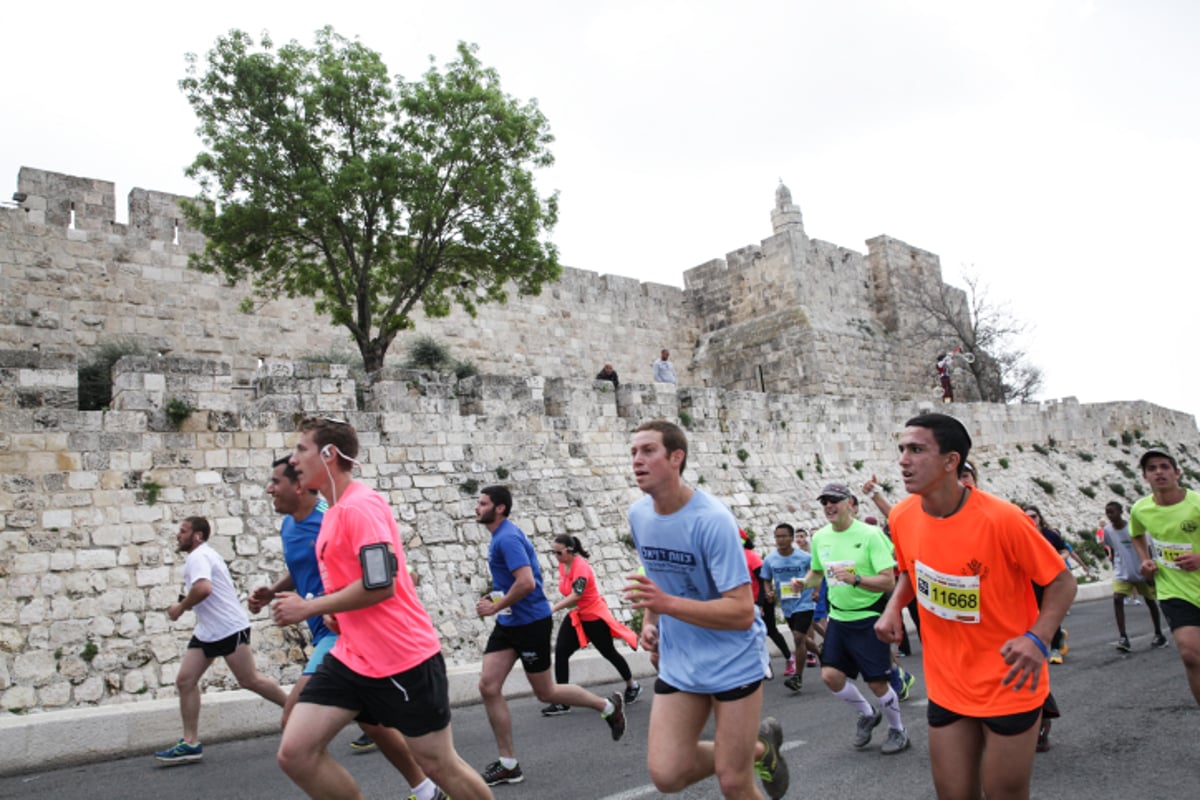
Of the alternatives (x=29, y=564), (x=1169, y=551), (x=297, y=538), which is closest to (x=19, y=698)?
(x=29, y=564)

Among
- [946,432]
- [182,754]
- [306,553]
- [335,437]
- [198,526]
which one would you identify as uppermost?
[335,437]

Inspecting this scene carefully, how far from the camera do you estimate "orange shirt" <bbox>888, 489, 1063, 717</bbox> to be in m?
3.18

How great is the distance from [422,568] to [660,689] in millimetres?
6721

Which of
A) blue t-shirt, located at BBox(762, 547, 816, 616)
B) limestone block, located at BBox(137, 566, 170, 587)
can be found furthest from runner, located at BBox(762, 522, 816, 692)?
limestone block, located at BBox(137, 566, 170, 587)

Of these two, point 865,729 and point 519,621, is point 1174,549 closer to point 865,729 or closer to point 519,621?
point 865,729

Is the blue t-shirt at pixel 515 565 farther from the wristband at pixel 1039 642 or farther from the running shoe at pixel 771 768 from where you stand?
the wristband at pixel 1039 642

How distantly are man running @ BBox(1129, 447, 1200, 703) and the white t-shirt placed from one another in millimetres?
5975

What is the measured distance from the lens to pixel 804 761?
534 cm

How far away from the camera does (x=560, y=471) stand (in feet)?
39.8

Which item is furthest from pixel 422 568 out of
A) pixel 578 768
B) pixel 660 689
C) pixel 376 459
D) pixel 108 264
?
pixel 108 264

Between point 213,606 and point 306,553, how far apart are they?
183cm

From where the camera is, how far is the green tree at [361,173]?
1263cm

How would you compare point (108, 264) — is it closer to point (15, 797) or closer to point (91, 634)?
point (91, 634)

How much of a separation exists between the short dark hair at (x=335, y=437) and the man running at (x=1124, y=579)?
697 cm
